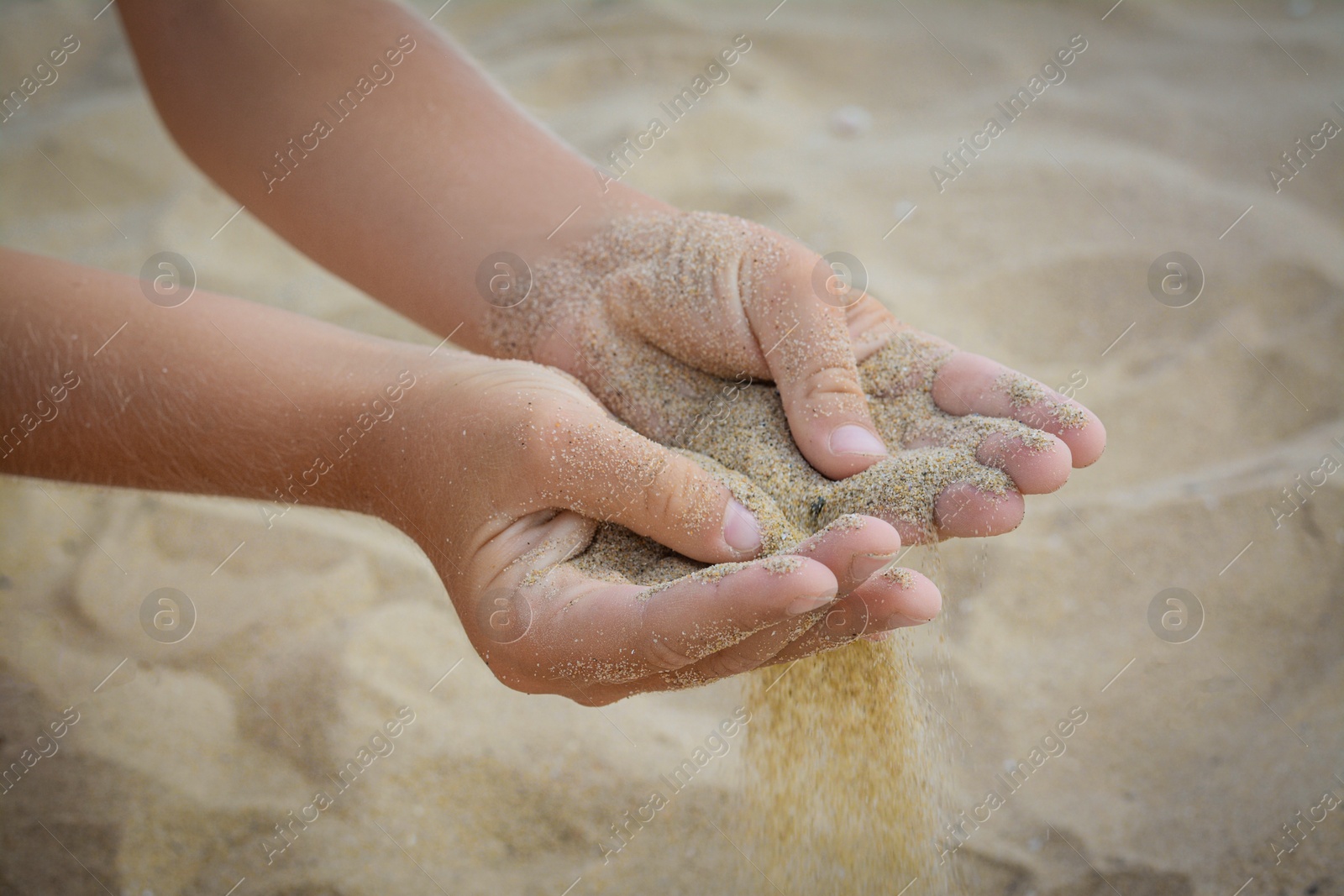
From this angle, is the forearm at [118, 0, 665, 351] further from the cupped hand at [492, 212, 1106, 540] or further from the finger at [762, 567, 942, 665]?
the finger at [762, 567, 942, 665]

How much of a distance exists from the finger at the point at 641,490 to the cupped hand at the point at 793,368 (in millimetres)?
145

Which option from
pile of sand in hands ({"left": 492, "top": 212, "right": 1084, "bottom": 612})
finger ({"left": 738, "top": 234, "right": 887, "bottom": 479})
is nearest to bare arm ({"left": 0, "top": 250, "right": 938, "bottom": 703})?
pile of sand in hands ({"left": 492, "top": 212, "right": 1084, "bottom": 612})

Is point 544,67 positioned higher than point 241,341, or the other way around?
point 241,341

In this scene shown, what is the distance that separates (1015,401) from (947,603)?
2.21ft

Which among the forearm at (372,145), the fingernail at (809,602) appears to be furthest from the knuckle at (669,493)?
the forearm at (372,145)

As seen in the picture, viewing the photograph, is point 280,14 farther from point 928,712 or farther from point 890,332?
point 928,712

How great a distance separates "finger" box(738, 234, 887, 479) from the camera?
1294 millimetres

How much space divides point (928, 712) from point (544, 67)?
271cm

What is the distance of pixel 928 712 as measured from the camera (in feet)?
4.88

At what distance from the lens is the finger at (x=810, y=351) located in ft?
4.25

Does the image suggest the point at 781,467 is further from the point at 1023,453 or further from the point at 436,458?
the point at 436,458

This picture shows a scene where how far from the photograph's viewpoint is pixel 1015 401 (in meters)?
1.28

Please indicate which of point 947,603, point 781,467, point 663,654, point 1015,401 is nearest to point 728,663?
point 663,654

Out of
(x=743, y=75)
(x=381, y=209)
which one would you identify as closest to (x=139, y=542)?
(x=381, y=209)
